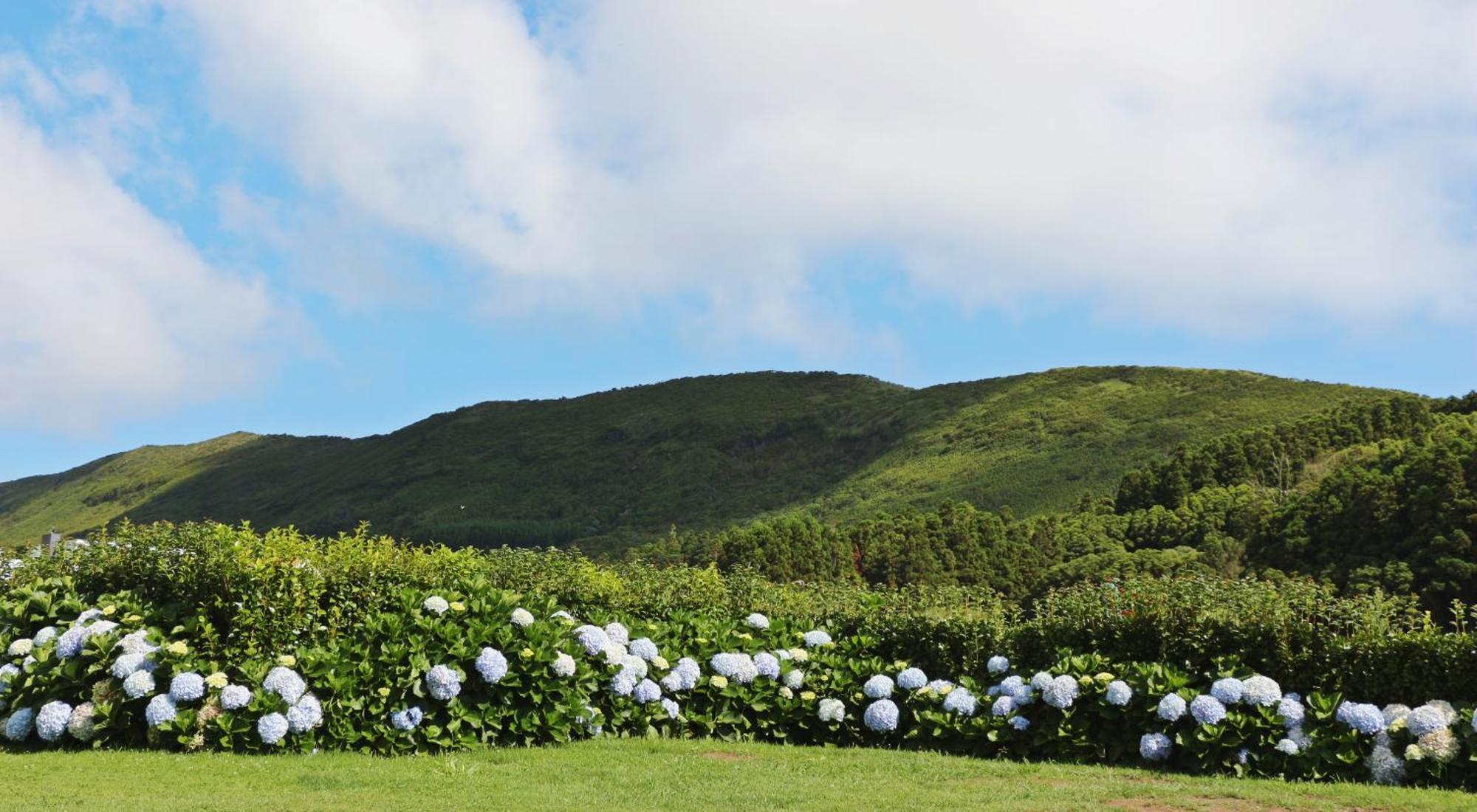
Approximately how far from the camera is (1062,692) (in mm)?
7828

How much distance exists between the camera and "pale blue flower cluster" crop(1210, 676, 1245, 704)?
7.43 m

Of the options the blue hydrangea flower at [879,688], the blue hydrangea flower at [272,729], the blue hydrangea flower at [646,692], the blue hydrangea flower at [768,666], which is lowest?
the blue hydrangea flower at [272,729]

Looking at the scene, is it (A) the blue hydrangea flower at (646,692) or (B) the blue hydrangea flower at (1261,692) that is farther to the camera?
(A) the blue hydrangea flower at (646,692)

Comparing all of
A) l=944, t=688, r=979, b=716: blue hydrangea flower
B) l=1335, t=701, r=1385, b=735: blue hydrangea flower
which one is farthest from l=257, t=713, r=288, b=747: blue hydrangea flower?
l=1335, t=701, r=1385, b=735: blue hydrangea flower

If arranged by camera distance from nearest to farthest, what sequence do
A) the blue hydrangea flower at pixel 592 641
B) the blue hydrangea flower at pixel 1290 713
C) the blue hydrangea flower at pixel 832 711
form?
the blue hydrangea flower at pixel 1290 713, the blue hydrangea flower at pixel 592 641, the blue hydrangea flower at pixel 832 711

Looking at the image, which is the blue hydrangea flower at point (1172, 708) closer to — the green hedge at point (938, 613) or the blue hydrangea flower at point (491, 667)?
the green hedge at point (938, 613)

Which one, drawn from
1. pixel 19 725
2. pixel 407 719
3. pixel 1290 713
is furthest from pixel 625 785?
pixel 19 725

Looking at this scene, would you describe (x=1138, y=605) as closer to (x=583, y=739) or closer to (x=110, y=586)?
(x=583, y=739)

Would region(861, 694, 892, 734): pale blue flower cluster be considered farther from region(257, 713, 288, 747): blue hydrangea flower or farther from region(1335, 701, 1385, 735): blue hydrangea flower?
region(257, 713, 288, 747): blue hydrangea flower

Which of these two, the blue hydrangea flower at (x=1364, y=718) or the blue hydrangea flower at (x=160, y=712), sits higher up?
the blue hydrangea flower at (x=1364, y=718)

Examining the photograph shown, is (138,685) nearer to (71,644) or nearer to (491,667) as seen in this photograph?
(71,644)

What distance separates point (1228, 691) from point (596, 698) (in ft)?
14.0

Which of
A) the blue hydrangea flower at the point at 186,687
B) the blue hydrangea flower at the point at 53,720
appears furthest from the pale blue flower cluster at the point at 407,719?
the blue hydrangea flower at the point at 53,720

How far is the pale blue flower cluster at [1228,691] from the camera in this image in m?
7.43
